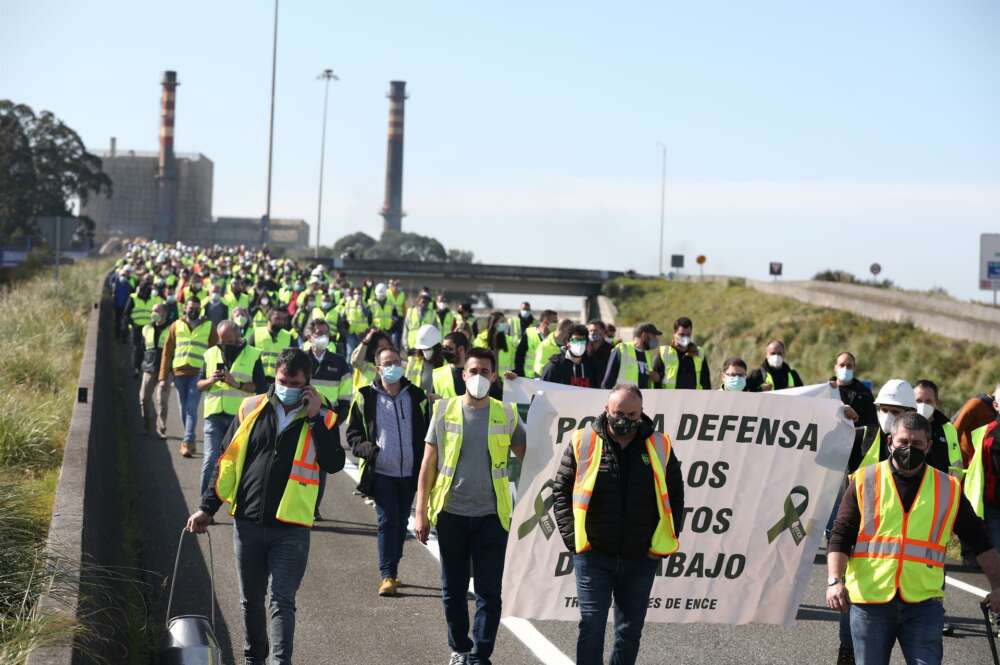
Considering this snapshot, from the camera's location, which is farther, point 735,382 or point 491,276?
point 491,276

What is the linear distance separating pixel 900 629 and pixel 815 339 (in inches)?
1687

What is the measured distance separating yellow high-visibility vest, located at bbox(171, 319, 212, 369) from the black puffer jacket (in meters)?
9.64

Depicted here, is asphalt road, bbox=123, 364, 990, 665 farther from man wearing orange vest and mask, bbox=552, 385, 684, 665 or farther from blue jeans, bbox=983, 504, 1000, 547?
man wearing orange vest and mask, bbox=552, 385, 684, 665

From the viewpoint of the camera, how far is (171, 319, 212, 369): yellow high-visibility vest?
16.3m

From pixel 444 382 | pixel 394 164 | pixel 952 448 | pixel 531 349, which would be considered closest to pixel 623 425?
pixel 952 448

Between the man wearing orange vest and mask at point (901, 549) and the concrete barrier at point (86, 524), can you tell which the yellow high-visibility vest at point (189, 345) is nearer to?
the concrete barrier at point (86, 524)

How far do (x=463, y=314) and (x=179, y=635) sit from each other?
19.8 meters

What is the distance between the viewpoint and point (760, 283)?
232 ft

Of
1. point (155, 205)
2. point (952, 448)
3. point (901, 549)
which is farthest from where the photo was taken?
point (155, 205)

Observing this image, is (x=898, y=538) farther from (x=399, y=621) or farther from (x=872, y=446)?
(x=399, y=621)

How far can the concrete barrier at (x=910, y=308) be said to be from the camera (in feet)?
127

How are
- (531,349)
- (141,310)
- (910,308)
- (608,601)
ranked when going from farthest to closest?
1. (910,308)
2. (141,310)
3. (531,349)
4. (608,601)

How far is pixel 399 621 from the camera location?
9523 millimetres

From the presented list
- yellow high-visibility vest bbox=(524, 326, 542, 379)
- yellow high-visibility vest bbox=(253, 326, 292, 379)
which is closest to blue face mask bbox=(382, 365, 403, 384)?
yellow high-visibility vest bbox=(253, 326, 292, 379)
